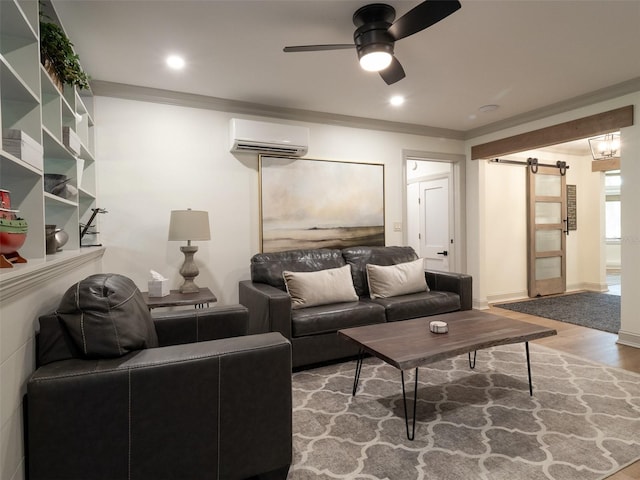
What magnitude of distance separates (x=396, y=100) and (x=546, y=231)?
12.4 ft

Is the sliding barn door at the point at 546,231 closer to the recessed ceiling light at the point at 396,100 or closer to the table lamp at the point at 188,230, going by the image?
the recessed ceiling light at the point at 396,100

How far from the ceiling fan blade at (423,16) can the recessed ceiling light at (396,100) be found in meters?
1.57

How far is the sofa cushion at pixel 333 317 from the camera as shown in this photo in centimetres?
284

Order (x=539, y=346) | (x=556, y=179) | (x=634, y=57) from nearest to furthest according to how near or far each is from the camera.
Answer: (x=634, y=57) < (x=539, y=346) < (x=556, y=179)

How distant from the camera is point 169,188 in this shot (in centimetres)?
347

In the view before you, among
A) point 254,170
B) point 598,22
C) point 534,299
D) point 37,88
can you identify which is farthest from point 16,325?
point 534,299

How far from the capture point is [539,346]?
3.44 m

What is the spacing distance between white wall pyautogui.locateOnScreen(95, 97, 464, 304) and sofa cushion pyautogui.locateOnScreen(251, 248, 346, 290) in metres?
0.35

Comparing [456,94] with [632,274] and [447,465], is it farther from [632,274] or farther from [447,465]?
[447,465]

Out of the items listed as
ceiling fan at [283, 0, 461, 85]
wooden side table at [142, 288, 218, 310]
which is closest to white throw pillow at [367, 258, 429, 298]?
wooden side table at [142, 288, 218, 310]

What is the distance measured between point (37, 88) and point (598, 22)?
3.33 meters

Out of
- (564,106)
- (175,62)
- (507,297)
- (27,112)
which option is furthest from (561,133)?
(27,112)

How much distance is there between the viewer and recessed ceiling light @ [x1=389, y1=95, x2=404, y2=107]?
12.2ft

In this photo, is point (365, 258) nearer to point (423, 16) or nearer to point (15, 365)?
point (423, 16)
